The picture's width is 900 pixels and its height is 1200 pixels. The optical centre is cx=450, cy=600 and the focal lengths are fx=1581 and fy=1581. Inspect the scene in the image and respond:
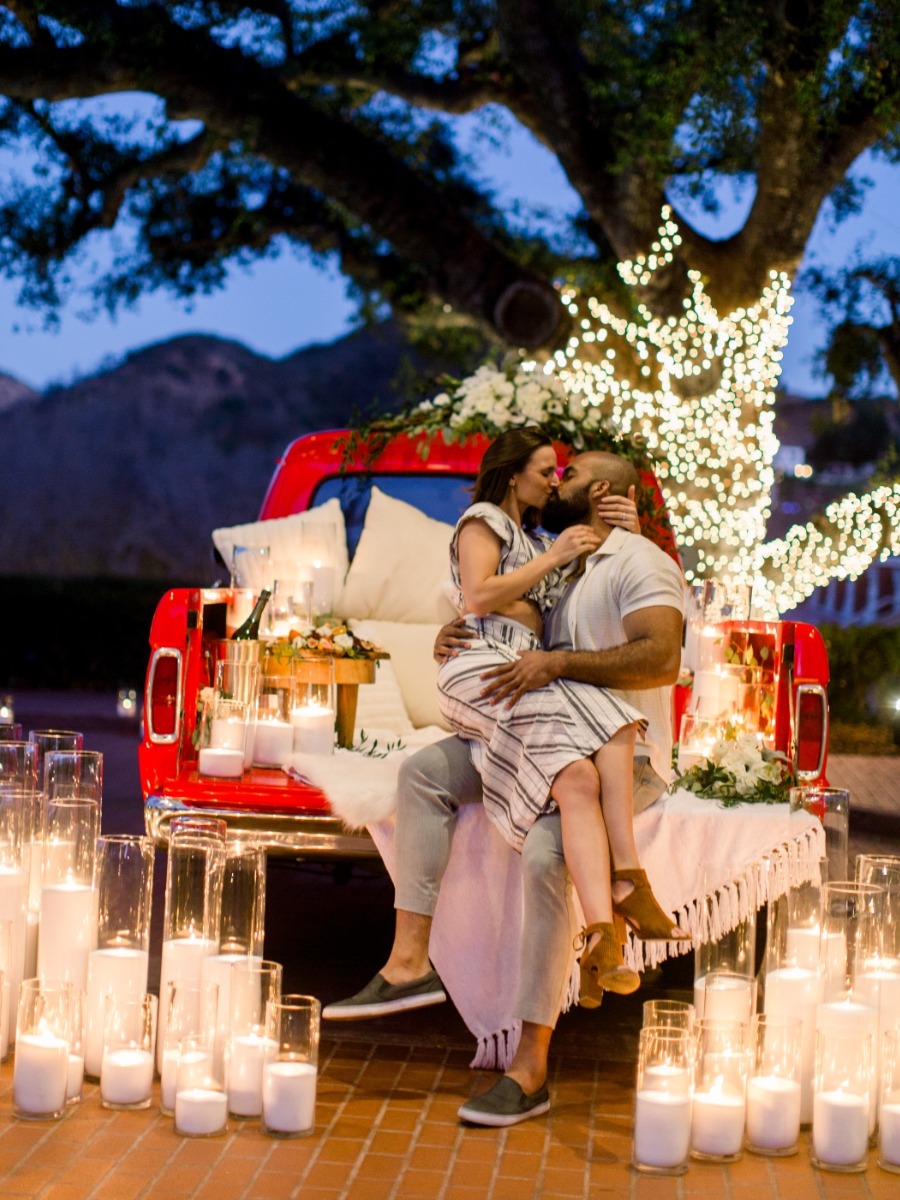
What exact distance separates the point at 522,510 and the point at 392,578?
4.86 feet

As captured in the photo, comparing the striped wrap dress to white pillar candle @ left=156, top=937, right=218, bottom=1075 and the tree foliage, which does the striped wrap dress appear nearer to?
white pillar candle @ left=156, top=937, right=218, bottom=1075

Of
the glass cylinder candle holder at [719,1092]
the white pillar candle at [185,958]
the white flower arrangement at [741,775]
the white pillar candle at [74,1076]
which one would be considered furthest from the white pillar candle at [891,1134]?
the white pillar candle at [74,1076]

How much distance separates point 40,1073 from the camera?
4.16 m

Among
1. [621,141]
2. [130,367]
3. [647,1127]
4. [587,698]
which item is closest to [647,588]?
[587,698]

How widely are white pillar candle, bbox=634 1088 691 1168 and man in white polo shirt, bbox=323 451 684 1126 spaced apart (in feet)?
1.41

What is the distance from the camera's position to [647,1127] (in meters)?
4.05

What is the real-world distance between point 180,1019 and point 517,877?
3.97 feet

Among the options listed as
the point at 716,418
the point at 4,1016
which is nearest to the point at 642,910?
the point at 4,1016

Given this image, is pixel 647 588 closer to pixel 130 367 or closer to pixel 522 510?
pixel 522 510

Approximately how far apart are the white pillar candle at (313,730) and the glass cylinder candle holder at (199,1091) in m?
1.70

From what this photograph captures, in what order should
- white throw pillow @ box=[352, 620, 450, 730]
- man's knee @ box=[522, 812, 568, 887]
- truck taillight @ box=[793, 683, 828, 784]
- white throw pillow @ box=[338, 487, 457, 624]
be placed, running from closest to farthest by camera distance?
man's knee @ box=[522, 812, 568, 887], truck taillight @ box=[793, 683, 828, 784], white throw pillow @ box=[352, 620, 450, 730], white throw pillow @ box=[338, 487, 457, 624]

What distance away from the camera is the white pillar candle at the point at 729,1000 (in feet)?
14.5

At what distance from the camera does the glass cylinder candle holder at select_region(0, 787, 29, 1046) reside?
4703mm

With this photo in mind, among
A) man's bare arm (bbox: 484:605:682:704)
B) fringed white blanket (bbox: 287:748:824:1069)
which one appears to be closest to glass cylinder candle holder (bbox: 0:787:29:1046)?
fringed white blanket (bbox: 287:748:824:1069)
